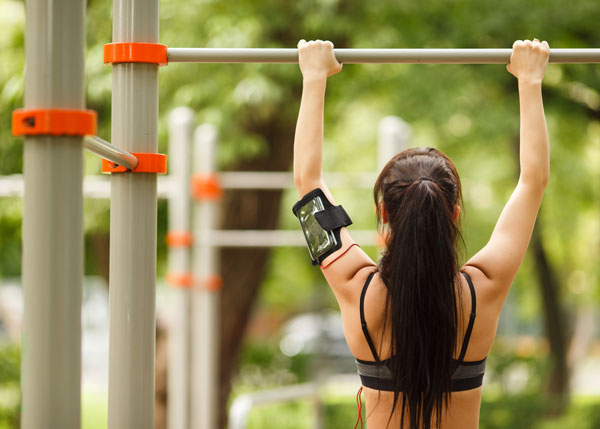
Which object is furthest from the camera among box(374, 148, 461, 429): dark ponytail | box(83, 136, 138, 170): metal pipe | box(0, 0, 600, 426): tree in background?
box(0, 0, 600, 426): tree in background

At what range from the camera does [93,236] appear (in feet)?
26.8

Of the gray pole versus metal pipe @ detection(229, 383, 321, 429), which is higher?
the gray pole

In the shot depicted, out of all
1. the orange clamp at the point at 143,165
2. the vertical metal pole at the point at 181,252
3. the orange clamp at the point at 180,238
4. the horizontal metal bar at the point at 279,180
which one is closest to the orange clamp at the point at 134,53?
the orange clamp at the point at 143,165

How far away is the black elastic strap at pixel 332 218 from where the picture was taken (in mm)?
1744

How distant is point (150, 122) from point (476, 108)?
17.9ft

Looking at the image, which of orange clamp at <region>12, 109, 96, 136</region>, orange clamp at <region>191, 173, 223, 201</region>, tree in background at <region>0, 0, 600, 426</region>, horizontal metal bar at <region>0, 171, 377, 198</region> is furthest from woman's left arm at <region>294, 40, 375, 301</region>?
tree in background at <region>0, 0, 600, 426</region>

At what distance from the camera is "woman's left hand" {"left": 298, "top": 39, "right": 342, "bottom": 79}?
1.88 metres

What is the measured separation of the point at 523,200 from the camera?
1768 mm

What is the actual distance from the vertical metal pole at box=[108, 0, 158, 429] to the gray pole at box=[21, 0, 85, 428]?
515 millimetres

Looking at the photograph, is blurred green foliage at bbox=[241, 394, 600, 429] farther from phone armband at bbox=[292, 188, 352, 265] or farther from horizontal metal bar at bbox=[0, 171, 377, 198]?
phone armband at bbox=[292, 188, 352, 265]

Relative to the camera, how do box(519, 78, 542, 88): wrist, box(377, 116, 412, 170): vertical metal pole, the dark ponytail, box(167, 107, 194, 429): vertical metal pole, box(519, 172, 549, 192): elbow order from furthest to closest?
box(167, 107, 194, 429): vertical metal pole, box(377, 116, 412, 170): vertical metal pole, box(519, 78, 542, 88): wrist, box(519, 172, 549, 192): elbow, the dark ponytail

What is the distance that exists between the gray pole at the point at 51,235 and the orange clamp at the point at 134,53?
1.76 feet

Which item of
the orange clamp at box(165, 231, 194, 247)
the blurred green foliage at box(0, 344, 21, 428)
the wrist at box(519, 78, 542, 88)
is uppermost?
the wrist at box(519, 78, 542, 88)

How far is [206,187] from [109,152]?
144 inches
